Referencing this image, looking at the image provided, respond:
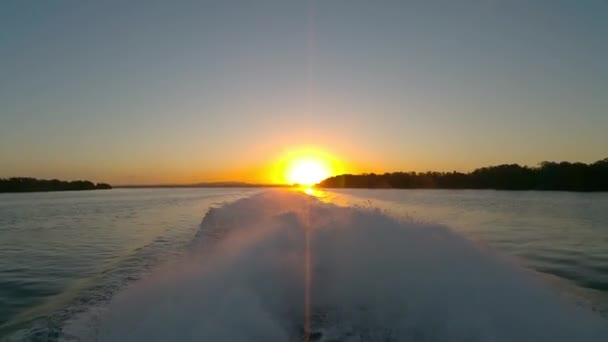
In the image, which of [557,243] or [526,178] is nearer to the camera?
[557,243]

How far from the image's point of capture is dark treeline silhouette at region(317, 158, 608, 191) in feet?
225

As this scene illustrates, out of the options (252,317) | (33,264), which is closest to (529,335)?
(252,317)

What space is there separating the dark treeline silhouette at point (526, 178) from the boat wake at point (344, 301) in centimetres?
7301

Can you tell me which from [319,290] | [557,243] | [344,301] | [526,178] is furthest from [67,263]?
[526,178]

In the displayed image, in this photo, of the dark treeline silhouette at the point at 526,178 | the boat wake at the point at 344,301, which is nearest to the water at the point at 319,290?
the boat wake at the point at 344,301

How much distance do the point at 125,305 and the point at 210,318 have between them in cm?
220

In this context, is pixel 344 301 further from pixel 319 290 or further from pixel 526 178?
pixel 526 178

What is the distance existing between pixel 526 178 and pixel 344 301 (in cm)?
8797

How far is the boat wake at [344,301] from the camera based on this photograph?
534 cm

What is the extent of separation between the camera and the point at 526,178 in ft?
273

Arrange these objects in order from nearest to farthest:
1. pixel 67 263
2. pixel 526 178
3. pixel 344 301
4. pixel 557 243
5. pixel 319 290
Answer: pixel 344 301
pixel 319 290
pixel 67 263
pixel 557 243
pixel 526 178

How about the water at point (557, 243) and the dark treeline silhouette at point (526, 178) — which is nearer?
the water at point (557, 243)

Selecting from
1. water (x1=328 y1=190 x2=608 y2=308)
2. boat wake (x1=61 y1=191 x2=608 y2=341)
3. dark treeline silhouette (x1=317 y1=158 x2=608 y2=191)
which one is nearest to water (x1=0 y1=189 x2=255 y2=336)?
boat wake (x1=61 y1=191 x2=608 y2=341)

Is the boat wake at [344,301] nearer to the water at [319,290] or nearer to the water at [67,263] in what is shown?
the water at [319,290]
